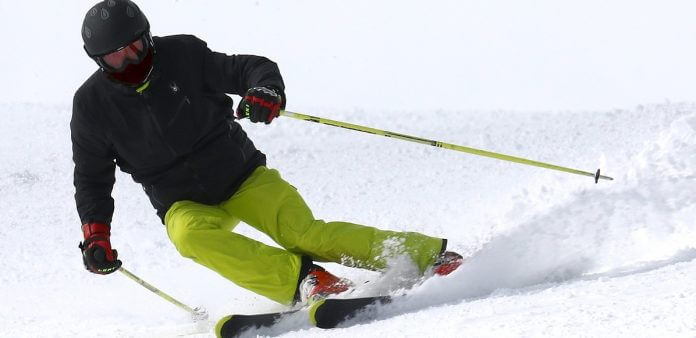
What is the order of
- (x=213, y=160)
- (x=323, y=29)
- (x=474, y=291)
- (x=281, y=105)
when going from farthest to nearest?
(x=323, y=29) → (x=213, y=160) → (x=281, y=105) → (x=474, y=291)

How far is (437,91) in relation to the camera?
13.5 metres

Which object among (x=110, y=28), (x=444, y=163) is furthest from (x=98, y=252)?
(x=444, y=163)

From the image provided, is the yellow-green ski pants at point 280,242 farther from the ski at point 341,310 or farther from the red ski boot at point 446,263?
the ski at point 341,310

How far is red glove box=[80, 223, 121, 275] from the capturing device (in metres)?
4.07

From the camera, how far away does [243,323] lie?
11.8 ft

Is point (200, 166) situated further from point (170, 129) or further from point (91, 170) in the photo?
point (91, 170)

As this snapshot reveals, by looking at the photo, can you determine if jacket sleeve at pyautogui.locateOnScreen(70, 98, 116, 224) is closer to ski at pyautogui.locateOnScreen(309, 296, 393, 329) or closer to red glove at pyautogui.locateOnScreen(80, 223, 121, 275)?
red glove at pyautogui.locateOnScreen(80, 223, 121, 275)

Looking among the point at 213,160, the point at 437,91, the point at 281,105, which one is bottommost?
the point at 437,91

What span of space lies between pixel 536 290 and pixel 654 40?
1210cm

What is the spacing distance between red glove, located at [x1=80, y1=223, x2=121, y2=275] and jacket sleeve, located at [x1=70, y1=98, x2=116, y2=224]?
0.05m

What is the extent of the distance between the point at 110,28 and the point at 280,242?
127 centimetres

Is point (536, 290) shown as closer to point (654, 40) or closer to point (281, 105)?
point (281, 105)

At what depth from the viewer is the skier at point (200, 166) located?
3830 mm

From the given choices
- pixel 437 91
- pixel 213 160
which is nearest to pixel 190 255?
pixel 213 160
